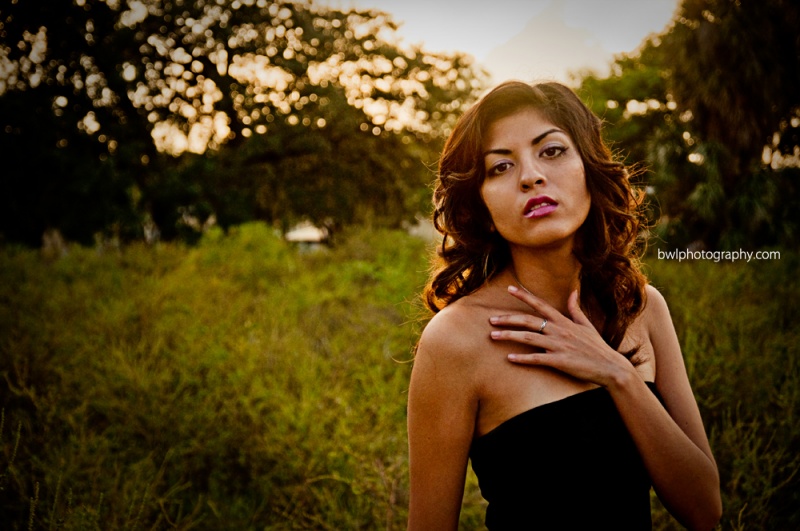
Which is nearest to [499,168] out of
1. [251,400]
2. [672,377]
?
[672,377]

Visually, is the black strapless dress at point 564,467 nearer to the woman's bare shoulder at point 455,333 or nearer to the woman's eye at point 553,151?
the woman's bare shoulder at point 455,333

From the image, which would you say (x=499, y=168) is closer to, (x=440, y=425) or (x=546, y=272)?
(x=546, y=272)

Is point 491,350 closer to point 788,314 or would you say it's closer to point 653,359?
point 653,359

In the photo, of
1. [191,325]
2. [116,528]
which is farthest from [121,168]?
[116,528]

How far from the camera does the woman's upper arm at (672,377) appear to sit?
1.47 meters

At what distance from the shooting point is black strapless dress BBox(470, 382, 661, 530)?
4.16 feet

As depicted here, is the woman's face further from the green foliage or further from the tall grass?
the green foliage

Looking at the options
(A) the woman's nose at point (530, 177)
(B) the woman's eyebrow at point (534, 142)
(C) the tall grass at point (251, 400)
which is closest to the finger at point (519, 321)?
(A) the woman's nose at point (530, 177)

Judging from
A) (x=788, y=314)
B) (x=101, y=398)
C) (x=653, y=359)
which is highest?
(x=653, y=359)

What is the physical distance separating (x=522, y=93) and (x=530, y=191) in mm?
328

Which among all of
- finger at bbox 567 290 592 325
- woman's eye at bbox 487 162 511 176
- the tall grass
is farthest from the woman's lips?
the tall grass

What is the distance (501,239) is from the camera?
1669 mm

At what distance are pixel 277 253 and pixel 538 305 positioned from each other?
31.5 ft

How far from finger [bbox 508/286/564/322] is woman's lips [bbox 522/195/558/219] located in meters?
0.22
